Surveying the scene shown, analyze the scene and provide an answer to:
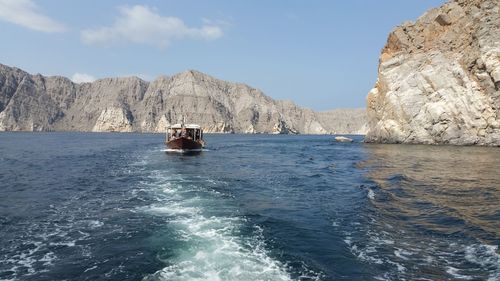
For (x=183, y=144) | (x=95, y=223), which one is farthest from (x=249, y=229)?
(x=183, y=144)

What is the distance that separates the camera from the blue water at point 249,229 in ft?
39.9

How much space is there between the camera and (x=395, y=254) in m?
13.6

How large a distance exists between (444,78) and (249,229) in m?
65.5

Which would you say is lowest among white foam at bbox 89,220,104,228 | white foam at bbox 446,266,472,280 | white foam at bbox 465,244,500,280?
white foam at bbox 89,220,104,228

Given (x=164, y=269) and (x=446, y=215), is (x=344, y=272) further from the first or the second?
(x=446, y=215)

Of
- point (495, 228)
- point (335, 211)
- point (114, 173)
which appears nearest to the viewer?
point (495, 228)

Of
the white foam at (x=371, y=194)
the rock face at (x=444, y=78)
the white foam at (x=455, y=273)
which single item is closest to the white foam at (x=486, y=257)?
the white foam at (x=455, y=273)

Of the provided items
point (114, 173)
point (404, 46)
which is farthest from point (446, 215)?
point (404, 46)

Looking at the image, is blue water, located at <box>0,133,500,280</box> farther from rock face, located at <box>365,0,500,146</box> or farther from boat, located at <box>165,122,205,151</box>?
rock face, located at <box>365,0,500,146</box>

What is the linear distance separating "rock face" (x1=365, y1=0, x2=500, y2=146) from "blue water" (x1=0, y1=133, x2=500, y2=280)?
136ft

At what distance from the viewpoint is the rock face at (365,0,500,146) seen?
213ft

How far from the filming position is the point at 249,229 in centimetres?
1673

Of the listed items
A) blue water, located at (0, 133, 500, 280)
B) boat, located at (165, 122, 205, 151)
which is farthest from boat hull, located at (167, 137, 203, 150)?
blue water, located at (0, 133, 500, 280)

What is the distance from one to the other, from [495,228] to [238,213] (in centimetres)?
1152
